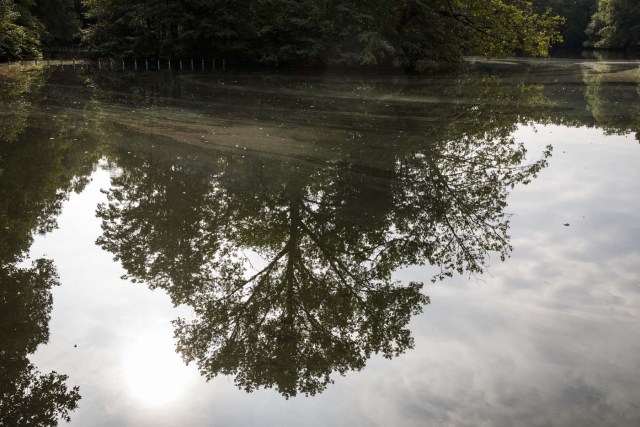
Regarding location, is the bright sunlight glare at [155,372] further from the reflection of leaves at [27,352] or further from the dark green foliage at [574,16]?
the dark green foliage at [574,16]

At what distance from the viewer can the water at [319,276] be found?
4359 mm

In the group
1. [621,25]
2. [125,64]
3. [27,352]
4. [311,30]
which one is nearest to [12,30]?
[125,64]

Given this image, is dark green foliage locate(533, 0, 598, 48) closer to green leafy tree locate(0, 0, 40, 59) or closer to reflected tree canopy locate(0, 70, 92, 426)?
green leafy tree locate(0, 0, 40, 59)

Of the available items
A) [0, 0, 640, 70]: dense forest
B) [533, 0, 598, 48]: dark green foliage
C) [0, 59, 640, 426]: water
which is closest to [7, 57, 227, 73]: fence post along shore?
[0, 0, 640, 70]: dense forest

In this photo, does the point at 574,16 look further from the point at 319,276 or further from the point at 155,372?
the point at 155,372

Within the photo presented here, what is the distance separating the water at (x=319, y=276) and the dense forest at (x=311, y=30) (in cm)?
1873

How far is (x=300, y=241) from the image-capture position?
7301 millimetres

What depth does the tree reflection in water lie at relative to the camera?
510cm

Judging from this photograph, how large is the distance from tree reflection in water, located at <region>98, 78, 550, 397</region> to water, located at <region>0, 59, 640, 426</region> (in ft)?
0.10

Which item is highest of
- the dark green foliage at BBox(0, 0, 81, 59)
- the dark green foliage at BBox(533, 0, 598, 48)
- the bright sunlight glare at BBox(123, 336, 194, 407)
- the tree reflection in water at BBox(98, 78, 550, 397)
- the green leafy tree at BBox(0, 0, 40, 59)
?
the dark green foliage at BBox(533, 0, 598, 48)

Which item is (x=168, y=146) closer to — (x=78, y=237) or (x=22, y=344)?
(x=78, y=237)

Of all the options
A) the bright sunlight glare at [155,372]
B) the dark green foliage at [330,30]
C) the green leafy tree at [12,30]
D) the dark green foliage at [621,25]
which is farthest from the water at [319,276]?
the dark green foliage at [621,25]

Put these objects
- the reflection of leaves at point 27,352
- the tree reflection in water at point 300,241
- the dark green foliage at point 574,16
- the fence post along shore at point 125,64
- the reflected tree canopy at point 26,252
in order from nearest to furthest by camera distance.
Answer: the reflection of leaves at point 27,352
the reflected tree canopy at point 26,252
the tree reflection in water at point 300,241
the fence post along shore at point 125,64
the dark green foliage at point 574,16

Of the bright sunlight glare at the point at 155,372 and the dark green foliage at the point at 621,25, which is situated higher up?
the dark green foliage at the point at 621,25
